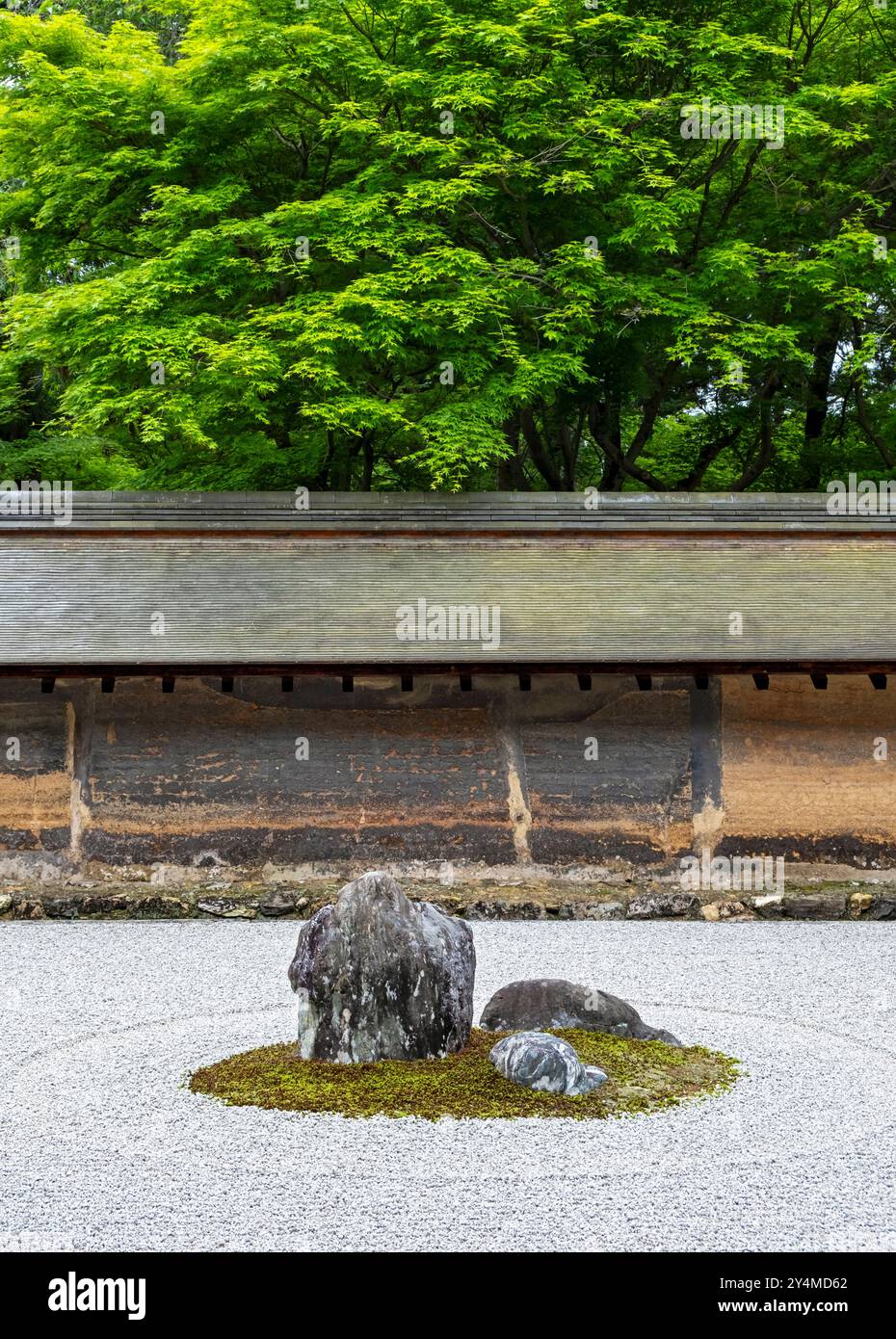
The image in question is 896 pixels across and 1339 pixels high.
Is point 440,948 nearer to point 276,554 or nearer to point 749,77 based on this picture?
point 276,554

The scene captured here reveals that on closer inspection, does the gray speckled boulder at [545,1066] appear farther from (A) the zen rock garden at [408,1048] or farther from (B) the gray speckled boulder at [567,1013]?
(B) the gray speckled boulder at [567,1013]

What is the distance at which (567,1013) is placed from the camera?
26.8 feet

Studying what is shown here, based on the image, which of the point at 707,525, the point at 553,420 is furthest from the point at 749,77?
the point at 707,525

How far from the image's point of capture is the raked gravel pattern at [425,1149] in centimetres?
515

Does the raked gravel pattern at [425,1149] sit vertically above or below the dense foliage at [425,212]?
below

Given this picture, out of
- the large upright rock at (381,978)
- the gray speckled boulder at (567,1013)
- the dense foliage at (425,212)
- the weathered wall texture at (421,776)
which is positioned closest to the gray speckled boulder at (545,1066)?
the large upright rock at (381,978)

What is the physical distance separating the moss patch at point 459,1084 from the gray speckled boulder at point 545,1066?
0.19 ft

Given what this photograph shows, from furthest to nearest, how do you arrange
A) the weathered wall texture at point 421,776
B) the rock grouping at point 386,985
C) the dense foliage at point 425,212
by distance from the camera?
the dense foliage at point 425,212, the weathered wall texture at point 421,776, the rock grouping at point 386,985

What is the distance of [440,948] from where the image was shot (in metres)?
7.45

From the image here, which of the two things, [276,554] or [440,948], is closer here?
[440,948]

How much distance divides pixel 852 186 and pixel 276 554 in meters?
11.7

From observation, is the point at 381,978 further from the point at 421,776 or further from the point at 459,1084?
the point at 421,776

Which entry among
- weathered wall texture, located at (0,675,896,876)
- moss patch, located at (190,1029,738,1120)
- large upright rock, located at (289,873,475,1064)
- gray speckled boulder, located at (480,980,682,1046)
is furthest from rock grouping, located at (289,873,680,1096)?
weathered wall texture, located at (0,675,896,876)

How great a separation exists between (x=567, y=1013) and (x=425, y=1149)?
84.1 inches
